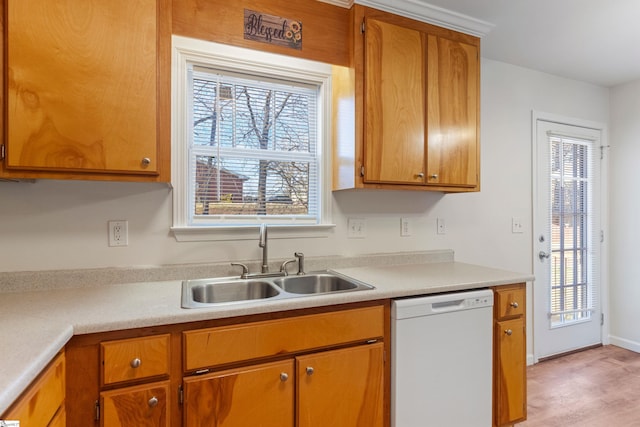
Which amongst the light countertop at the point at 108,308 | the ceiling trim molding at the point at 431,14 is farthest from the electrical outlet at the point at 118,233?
the ceiling trim molding at the point at 431,14

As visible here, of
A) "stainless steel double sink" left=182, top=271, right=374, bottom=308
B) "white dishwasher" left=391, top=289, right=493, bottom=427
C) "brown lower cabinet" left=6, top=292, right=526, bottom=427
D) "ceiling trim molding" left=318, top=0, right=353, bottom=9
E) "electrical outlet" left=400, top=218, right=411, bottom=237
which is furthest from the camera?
"electrical outlet" left=400, top=218, right=411, bottom=237

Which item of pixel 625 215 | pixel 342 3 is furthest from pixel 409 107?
pixel 625 215

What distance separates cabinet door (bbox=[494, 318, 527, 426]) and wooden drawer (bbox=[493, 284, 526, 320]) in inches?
1.7

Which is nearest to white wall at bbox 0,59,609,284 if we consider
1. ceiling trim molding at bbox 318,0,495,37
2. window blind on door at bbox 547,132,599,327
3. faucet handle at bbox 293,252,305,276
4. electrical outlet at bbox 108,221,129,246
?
electrical outlet at bbox 108,221,129,246

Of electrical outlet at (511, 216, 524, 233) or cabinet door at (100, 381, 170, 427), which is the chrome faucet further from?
electrical outlet at (511, 216, 524, 233)

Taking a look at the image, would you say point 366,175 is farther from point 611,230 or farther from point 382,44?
point 611,230

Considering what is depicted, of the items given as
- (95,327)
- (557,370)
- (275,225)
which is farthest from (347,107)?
(557,370)

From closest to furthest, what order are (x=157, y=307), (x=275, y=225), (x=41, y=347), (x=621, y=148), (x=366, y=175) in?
(x=41, y=347) < (x=157, y=307) < (x=366, y=175) < (x=275, y=225) < (x=621, y=148)

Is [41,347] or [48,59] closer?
[41,347]

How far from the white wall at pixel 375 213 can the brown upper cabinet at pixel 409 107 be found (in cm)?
33

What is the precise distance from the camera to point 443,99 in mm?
2064

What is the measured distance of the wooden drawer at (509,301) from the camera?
1.82 metres

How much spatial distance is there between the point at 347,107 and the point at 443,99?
0.60 m

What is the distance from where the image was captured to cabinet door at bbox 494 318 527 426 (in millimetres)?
1813
